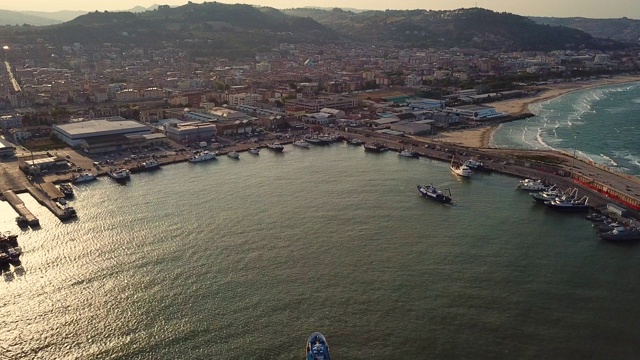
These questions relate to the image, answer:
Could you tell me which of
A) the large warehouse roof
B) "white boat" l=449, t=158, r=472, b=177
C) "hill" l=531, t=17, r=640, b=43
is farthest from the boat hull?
"hill" l=531, t=17, r=640, b=43

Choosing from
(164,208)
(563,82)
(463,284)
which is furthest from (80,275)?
(563,82)

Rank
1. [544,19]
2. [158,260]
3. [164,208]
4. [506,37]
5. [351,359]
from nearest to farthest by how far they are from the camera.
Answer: [351,359] < [158,260] < [164,208] < [506,37] < [544,19]

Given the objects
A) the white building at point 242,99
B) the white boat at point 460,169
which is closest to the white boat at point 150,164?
the white boat at point 460,169

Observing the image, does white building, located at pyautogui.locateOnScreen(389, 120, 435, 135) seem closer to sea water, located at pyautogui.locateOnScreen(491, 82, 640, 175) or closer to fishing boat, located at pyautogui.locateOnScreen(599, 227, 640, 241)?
sea water, located at pyautogui.locateOnScreen(491, 82, 640, 175)

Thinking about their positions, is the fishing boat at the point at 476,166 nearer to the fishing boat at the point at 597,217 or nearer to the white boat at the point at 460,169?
the white boat at the point at 460,169

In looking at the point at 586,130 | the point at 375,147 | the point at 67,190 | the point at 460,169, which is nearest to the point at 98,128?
the point at 67,190

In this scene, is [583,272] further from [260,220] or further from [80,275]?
[80,275]
